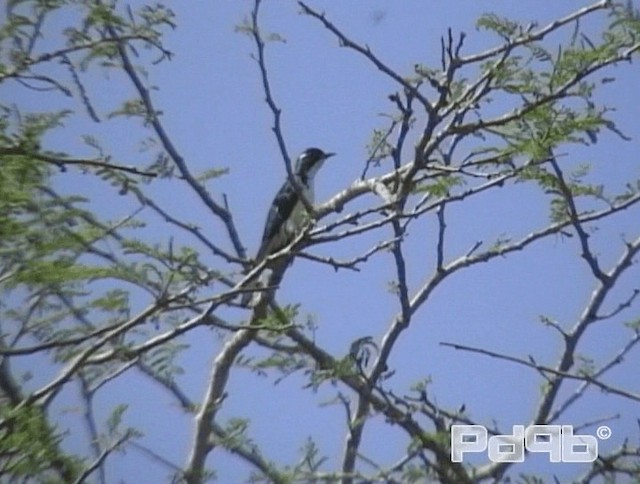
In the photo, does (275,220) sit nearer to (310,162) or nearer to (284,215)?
(284,215)

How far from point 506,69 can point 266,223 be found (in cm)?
82

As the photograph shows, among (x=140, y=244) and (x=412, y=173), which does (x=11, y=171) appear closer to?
(x=140, y=244)

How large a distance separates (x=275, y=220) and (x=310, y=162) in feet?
0.83

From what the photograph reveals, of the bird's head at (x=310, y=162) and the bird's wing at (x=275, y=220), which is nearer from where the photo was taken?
the bird's wing at (x=275, y=220)

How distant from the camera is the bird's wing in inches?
80.1

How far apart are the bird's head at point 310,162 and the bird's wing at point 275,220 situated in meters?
0.14

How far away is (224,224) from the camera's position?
5.91 feet

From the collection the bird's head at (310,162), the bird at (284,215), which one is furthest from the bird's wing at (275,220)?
the bird's head at (310,162)

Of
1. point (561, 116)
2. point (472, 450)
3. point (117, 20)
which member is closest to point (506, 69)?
point (561, 116)

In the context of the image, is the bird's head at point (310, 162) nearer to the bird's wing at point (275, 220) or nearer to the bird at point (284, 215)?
the bird at point (284, 215)

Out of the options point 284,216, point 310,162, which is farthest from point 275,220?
point 310,162

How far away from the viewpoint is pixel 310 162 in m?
2.26

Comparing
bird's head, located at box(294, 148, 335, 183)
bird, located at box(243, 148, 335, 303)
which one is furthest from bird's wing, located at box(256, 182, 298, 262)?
bird's head, located at box(294, 148, 335, 183)

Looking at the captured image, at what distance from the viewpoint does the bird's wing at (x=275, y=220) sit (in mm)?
2035
